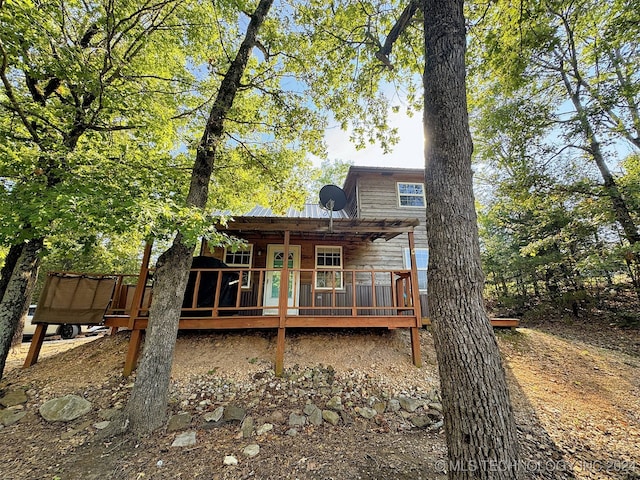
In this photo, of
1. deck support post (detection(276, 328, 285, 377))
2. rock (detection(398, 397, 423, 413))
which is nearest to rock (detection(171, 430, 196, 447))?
deck support post (detection(276, 328, 285, 377))

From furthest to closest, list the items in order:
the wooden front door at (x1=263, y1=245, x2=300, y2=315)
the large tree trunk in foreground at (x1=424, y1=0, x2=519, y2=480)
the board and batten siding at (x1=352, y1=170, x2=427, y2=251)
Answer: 1. the board and batten siding at (x1=352, y1=170, x2=427, y2=251)
2. the wooden front door at (x1=263, y1=245, x2=300, y2=315)
3. the large tree trunk in foreground at (x1=424, y1=0, x2=519, y2=480)

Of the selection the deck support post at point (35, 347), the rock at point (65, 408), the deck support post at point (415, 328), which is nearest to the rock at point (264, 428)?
the rock at point (65, 408)

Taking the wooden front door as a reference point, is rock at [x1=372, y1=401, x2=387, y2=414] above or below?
below

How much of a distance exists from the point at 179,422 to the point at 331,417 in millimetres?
2231

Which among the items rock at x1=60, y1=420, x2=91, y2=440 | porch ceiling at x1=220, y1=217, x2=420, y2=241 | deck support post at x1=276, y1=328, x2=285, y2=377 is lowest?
rock at x1=60, y1=420, x2=91, y2=440

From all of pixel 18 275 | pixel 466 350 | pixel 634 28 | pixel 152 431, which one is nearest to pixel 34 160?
pixel 18 275

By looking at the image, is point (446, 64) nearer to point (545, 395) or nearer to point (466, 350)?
point (466, 350)

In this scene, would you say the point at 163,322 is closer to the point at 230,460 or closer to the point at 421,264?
the point at 230,460

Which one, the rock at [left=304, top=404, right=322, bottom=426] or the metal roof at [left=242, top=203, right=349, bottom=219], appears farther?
the metal roof at [left=242, top=203, right=349, bottom=219]

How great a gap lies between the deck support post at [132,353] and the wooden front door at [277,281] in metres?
3.15

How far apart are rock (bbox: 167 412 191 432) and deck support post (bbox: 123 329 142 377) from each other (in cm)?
183

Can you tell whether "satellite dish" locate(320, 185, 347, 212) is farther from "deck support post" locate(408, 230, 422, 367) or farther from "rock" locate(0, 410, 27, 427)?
"rock" locate(0, 410, 27, 427)

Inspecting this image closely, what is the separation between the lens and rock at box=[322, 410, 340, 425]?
379cm

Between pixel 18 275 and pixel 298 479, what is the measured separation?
589 centimetres
